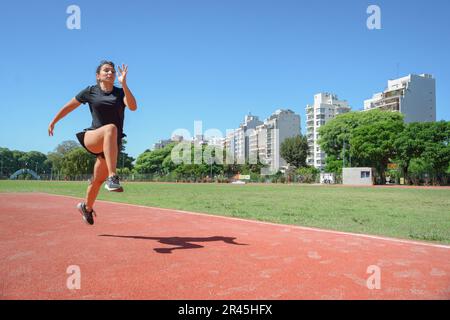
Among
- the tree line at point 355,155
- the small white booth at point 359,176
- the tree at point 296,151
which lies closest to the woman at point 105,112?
the tree line at point 355,155

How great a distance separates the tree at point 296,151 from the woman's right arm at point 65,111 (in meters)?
83.4

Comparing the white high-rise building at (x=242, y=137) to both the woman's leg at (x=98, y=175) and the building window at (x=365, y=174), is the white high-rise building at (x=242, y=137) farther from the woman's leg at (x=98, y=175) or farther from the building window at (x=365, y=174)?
the woman's leg at (x=98, y=175)

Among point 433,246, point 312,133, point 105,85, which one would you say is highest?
point 312,133

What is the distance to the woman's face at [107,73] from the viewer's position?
498cm

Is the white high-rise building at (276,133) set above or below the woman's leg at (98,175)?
above

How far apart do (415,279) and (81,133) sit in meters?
4.49

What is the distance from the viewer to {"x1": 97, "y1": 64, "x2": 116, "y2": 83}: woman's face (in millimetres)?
4980

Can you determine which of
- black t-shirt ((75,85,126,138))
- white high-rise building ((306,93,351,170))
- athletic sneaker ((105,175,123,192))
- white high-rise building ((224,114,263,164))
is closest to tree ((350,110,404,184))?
white high-rise building ((306,93,351,170))

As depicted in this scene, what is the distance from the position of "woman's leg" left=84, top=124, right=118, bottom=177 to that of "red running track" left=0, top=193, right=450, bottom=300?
3.84 feet

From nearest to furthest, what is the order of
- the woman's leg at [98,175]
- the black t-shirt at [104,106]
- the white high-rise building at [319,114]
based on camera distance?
the black t-shirt at [104,106] → the woman's leg at [98,175] → the white high-rise building at [319,114]

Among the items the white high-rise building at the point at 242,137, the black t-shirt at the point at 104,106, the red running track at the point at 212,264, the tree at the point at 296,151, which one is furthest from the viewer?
the white high-rise building at the point at 242,137
